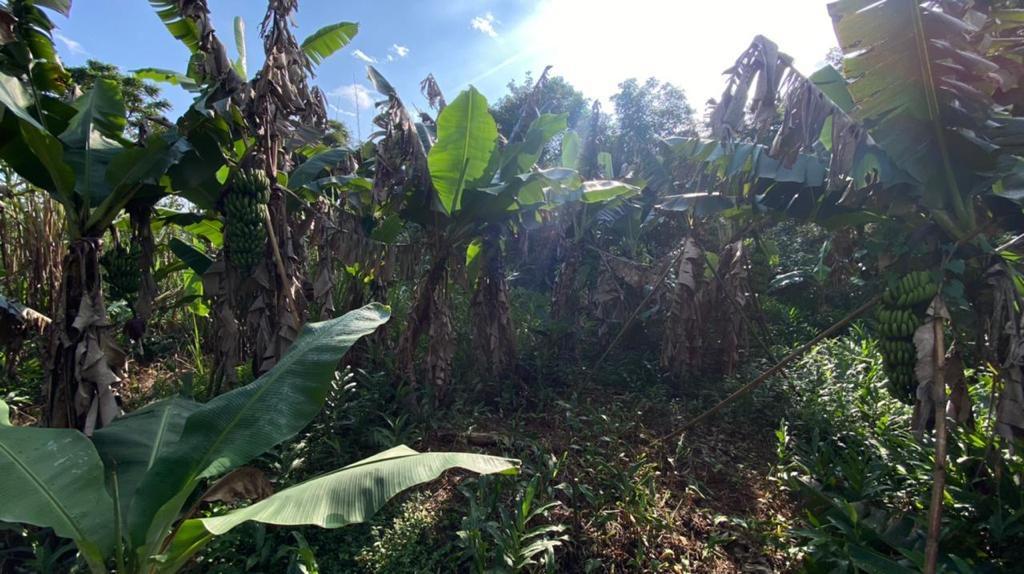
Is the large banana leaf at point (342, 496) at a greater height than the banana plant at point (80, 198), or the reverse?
the banana plant at point (80, 198)

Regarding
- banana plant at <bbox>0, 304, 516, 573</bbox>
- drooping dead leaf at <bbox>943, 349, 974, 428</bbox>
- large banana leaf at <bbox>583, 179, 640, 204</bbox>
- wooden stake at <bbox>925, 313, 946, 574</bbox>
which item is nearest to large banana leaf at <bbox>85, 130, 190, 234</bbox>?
banana plant at <bbox>0, 304, 516, 573</bbox>

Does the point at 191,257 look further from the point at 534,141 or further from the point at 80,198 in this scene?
the point at 534,141

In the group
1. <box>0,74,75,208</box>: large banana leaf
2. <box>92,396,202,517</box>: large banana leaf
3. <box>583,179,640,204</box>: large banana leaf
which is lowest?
<box>92,396,202,517</box>: large banana leaf

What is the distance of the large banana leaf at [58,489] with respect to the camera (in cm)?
149

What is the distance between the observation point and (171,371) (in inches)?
177

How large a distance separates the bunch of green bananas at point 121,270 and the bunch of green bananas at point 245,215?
79cm

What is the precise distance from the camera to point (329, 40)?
3.80m

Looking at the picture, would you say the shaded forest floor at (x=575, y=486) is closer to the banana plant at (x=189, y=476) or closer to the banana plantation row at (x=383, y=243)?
the banana plantation row at (x=383, y=243)

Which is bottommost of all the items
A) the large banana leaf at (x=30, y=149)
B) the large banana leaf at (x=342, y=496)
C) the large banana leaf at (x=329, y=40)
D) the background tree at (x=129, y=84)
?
the large banana leaf at (x=342, y=496)

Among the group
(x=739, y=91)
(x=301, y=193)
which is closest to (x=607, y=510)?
(x=739, y=91)

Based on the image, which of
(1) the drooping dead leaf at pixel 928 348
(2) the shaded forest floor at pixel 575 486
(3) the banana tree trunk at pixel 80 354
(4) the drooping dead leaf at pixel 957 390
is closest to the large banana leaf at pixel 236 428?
(2) the shaded forest floor at pixel 575 486

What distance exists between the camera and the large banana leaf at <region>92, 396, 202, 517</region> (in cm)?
191

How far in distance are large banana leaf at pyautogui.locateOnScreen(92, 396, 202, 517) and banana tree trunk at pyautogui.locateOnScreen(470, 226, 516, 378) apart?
2.28 metres

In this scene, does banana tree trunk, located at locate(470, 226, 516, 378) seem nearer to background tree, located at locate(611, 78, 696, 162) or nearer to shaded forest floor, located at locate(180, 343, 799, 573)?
shaded forest floor, located at locate(180, 343, 799, 573)
